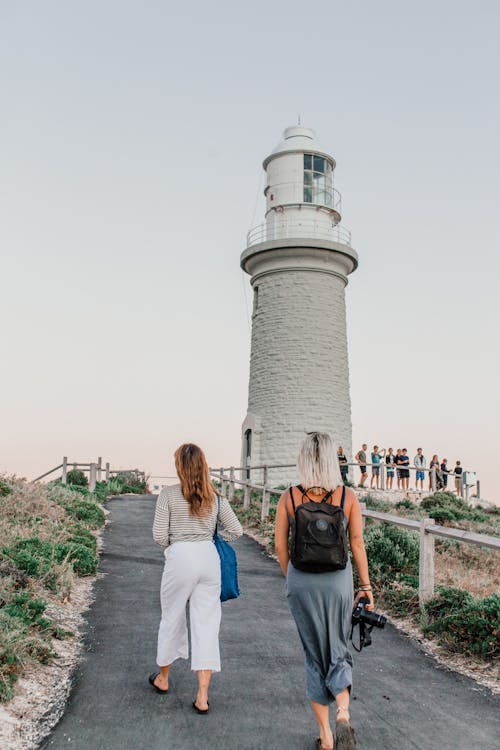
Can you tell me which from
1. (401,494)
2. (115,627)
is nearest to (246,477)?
(401,494)

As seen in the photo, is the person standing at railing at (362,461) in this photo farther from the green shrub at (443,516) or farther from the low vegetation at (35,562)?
the low vegetation at (35,562)

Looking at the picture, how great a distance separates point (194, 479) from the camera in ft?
18.4

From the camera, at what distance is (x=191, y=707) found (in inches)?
224

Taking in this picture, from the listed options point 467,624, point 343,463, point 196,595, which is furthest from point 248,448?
point 196,595

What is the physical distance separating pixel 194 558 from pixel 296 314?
76.9 ft

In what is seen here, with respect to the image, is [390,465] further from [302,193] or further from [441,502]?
[302,193]

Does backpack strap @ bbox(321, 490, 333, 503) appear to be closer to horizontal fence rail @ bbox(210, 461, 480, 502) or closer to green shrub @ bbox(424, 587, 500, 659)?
green shrub @ bbox(424, 587, 500, 659)

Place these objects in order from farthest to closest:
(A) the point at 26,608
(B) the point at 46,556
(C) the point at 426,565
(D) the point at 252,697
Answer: (B) the point at 46,556
(C) the point at 426,565
(A) the point at 26,608
(D) the point at 252,697

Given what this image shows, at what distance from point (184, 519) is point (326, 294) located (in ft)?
79.1

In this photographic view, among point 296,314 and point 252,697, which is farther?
point 296,314

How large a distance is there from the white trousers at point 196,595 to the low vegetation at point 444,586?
3275 millimetres

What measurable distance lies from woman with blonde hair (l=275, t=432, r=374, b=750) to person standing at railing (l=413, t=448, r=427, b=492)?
26263mm

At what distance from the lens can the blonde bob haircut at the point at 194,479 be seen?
5.60m

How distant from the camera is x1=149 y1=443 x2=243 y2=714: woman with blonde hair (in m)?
5.59
